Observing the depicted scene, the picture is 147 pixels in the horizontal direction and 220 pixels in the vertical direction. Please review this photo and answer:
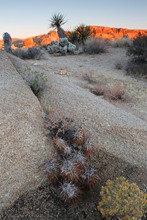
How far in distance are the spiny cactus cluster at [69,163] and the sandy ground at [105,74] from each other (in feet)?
12.5

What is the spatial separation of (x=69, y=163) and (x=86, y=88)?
6310 millimetres

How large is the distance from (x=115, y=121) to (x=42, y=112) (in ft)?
5.48

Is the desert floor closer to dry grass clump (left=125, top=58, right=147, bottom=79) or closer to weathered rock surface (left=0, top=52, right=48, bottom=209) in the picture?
weathered rock surface (left=0, top=52, right=48, bottom=209)

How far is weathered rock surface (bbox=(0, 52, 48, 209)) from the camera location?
13.5 feet

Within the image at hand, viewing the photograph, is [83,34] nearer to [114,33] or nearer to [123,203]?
[123,203]

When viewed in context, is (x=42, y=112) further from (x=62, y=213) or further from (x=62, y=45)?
(x=62, y=45)

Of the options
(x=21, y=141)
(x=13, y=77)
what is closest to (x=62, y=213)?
(x=21, y=141)

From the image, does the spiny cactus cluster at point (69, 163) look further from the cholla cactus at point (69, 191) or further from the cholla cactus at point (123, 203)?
the cholla cactus at point (123, 203)

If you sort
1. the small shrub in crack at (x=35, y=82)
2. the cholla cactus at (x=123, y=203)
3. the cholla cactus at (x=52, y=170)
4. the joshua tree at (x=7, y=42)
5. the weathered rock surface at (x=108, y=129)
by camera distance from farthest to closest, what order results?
1. the joshua tree at (x=7, y=42)
2. the small shrub in crack at (x=35, y=82)
3. the weathered rock surface at (x=108, y=129)
4. the cholla cactus at (x=52, y=170)
5. the cholla cactus at (x=123, y=203)

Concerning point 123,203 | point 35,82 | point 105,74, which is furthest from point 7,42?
point 123,203

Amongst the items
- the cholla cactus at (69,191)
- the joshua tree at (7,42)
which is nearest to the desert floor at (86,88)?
the cholla cactus at (69,191)

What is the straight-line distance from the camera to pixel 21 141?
4.66 metres

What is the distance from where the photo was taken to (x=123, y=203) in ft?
11.8

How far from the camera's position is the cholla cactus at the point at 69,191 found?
3812mm
